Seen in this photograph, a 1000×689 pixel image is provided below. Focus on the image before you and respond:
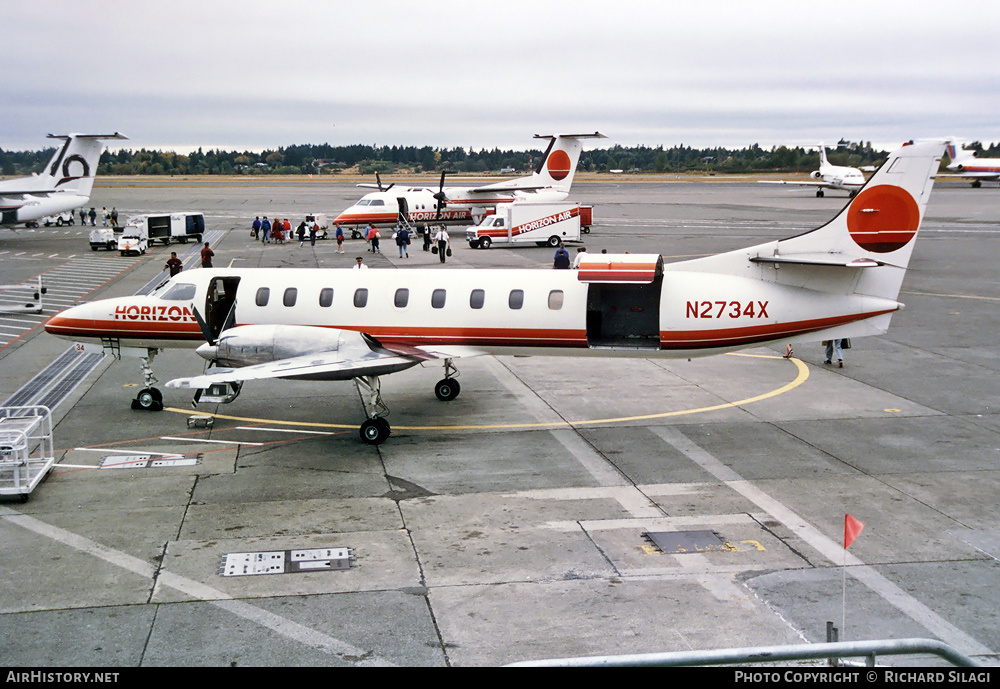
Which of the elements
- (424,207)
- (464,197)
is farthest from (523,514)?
(464,197)

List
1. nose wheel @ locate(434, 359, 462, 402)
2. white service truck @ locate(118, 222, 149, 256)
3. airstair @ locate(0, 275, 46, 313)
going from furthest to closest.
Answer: white service truck @ locate(118, 222, 149, 256) < airstair @ locate(0, 275, 46, 313) < nose wheel @ locate(434, 359, 462, 402)

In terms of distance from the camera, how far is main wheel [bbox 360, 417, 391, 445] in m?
16.9

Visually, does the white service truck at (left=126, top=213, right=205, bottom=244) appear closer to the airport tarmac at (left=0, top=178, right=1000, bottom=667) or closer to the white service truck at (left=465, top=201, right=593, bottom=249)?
the white service truck at (left=465, top=201, right=593, bottom=249)

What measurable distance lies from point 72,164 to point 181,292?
44933 mm

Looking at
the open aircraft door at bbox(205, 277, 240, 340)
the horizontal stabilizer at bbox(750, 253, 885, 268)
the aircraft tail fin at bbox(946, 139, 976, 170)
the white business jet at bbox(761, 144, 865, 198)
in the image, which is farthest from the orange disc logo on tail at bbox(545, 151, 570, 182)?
the horizontal stabilizer at bbox(750, 253, 885, 268)

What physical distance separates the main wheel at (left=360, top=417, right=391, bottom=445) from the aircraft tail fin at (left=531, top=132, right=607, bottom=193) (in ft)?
159

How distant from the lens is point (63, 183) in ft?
189

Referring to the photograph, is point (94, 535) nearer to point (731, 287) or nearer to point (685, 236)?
point (731, 287)

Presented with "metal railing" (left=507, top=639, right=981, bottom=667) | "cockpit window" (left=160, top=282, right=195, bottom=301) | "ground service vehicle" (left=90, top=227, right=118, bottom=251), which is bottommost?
"ground service vehicle" (left=90, top=227, right=118, bottom=251)

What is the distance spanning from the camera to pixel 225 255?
5075 cm

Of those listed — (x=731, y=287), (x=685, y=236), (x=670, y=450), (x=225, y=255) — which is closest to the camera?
(x=670, y=450)

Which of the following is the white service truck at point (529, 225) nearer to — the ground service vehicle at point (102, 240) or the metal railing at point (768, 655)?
the ground service vehicle at point (102, 240)

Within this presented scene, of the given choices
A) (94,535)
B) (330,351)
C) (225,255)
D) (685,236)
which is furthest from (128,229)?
(94,535)

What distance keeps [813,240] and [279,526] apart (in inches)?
485
